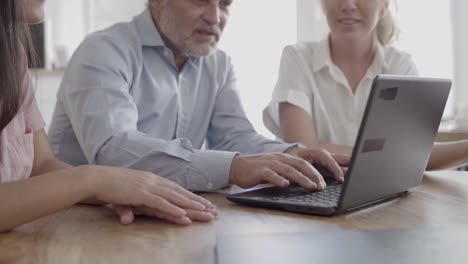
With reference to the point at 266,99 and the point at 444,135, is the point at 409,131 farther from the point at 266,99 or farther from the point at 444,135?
the point at 266,99

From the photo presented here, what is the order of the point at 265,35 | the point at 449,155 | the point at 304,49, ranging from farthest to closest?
the point at 265,35 → the point at 304,49 → the point at 449,155

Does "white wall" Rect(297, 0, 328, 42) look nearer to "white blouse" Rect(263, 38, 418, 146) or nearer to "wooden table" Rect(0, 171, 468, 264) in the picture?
"white blouse" Rect(263, 38, 418, 146)

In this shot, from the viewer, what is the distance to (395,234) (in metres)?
0.65

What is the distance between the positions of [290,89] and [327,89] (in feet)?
0.44

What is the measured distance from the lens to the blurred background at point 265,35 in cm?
376

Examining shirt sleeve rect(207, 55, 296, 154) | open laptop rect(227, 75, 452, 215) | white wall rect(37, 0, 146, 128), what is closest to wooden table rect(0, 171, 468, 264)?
open laptop rect(227, 75, 452, 215)

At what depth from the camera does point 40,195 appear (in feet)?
2.48

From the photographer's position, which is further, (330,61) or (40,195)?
(330,61)

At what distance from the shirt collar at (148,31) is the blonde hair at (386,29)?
77 cm

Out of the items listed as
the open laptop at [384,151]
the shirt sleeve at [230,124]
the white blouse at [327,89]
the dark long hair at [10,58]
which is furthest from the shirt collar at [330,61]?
the dark long hair at [10,58]

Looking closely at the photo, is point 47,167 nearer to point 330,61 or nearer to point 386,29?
point 330,61

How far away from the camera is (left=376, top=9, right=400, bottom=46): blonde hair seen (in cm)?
188

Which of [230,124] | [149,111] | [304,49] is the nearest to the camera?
[149,111]

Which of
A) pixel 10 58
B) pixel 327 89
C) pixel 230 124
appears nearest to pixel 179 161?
pixel 10 58
